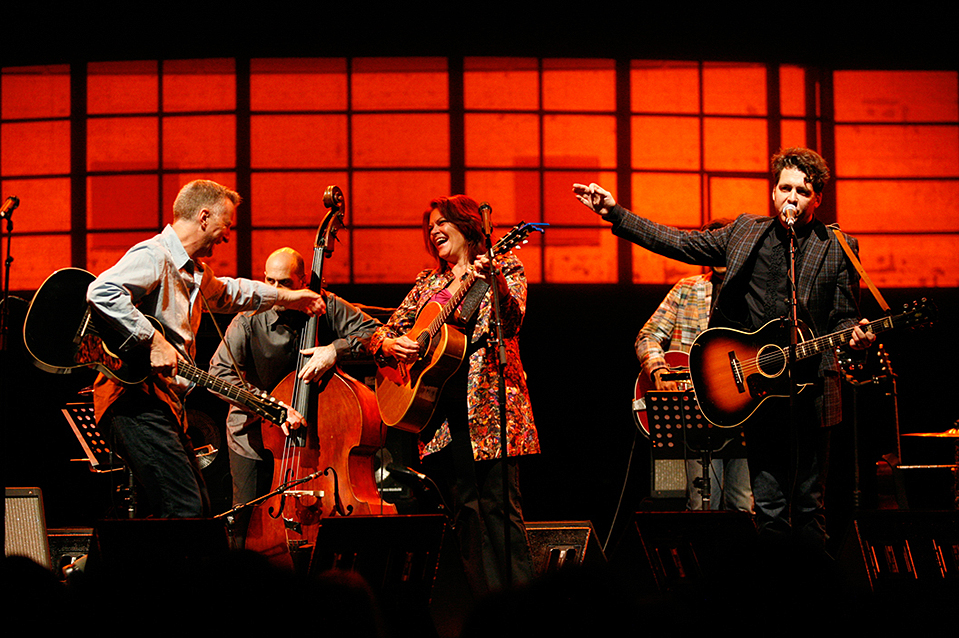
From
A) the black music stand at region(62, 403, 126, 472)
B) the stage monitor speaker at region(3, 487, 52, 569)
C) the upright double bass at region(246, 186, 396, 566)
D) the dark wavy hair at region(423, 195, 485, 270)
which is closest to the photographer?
the dark wavy hair at region(423, 195, 485, 270)

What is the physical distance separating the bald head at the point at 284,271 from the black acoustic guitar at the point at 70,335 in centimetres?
149

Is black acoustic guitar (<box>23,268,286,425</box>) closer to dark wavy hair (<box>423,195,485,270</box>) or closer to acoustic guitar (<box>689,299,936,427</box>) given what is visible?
dark wavy hair (<box>423,195,485,270</box>)

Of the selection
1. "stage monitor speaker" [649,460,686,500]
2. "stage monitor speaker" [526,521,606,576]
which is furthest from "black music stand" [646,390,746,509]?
"stage monitor speaker" [649,460,686,500]

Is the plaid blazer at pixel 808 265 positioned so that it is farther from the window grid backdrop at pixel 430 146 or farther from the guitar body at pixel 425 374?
the window grid backdrop at pixel 430 146

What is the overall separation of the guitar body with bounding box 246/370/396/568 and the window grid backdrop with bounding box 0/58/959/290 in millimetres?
2175

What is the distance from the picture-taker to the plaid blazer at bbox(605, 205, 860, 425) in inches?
126

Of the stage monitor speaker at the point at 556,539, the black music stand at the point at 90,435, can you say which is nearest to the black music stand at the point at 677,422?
the stage monitor speaker at the point at 556,539

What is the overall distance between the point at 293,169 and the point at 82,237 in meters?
1.79

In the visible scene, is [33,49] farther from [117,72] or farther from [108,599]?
[108,599]

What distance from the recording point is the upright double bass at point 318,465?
4172mm

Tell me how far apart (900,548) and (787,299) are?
1018 millimetres

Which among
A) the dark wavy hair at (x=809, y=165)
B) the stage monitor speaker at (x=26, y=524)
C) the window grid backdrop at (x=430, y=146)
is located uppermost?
the window grid backdrop at (x=430, y=146)

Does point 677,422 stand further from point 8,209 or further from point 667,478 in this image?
point 8,209

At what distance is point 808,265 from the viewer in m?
3.24
